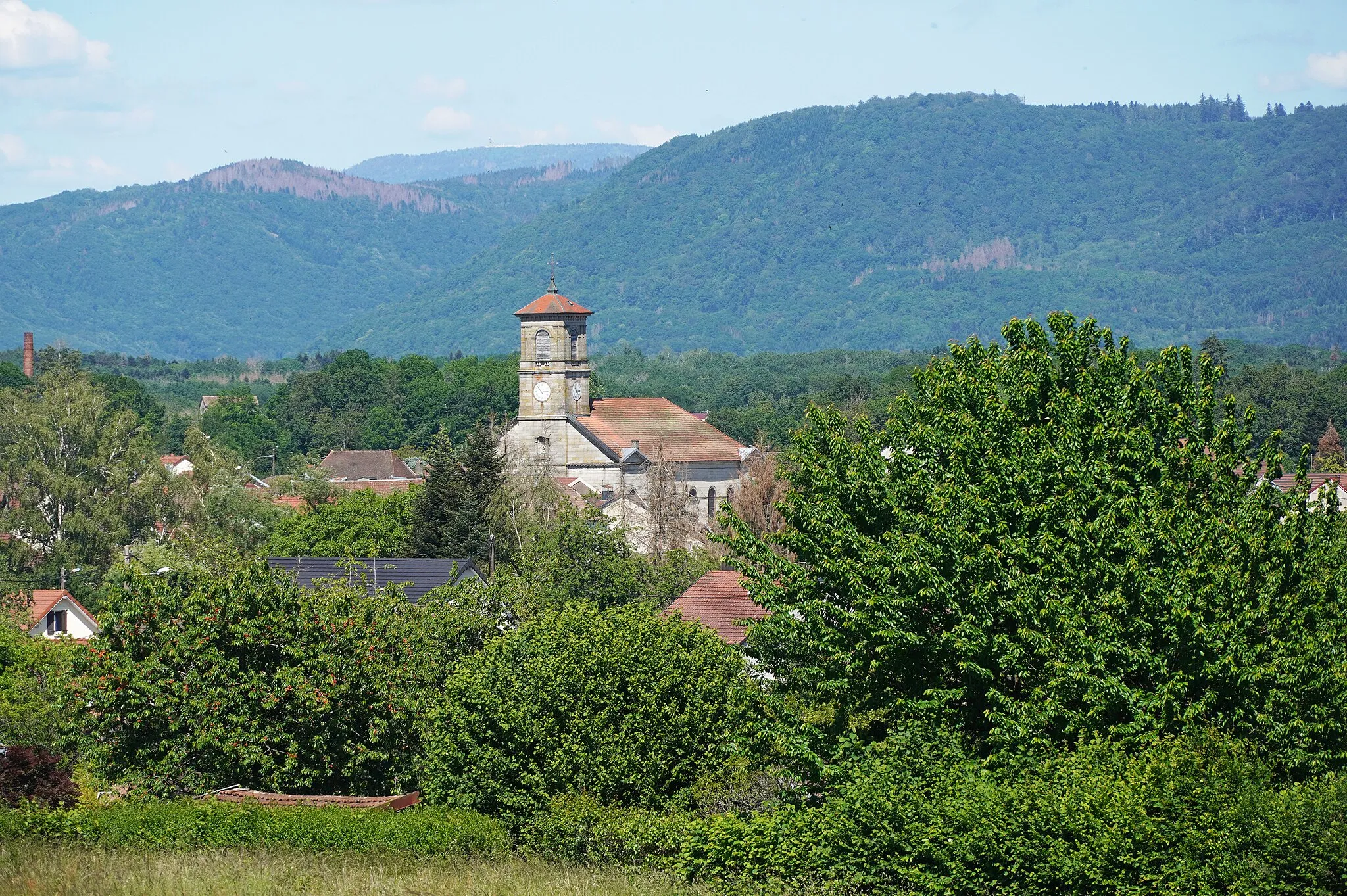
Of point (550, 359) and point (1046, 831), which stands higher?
point (550, 359)

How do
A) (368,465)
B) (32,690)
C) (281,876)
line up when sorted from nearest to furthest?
(281,876) < (32,690) < (368,465)

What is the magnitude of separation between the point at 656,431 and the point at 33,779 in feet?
198

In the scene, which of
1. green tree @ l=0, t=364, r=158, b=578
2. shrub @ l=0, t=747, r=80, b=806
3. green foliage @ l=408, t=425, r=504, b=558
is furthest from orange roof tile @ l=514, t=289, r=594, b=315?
shrub @ l=0, t=747, r=80, b=806

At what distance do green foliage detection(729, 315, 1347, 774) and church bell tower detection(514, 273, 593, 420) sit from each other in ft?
184

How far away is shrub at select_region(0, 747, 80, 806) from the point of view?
22500 millimetres

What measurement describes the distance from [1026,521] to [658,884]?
244 inches

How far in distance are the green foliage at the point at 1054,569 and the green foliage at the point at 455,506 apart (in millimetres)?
31413

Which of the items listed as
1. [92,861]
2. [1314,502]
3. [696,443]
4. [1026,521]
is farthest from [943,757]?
[696,443]

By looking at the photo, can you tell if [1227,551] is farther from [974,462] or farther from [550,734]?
[550,734]

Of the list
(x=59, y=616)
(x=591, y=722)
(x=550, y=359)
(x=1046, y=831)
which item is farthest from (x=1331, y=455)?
Answer: (x=1046, y=831)

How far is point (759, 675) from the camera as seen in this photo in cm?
2548

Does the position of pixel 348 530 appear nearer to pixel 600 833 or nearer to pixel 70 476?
pixel 70 476

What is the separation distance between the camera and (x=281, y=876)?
16.5 meters

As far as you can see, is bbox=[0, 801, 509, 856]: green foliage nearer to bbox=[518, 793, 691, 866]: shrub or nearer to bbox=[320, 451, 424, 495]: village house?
bbox=[518, 793, 691, 866]: shrub
